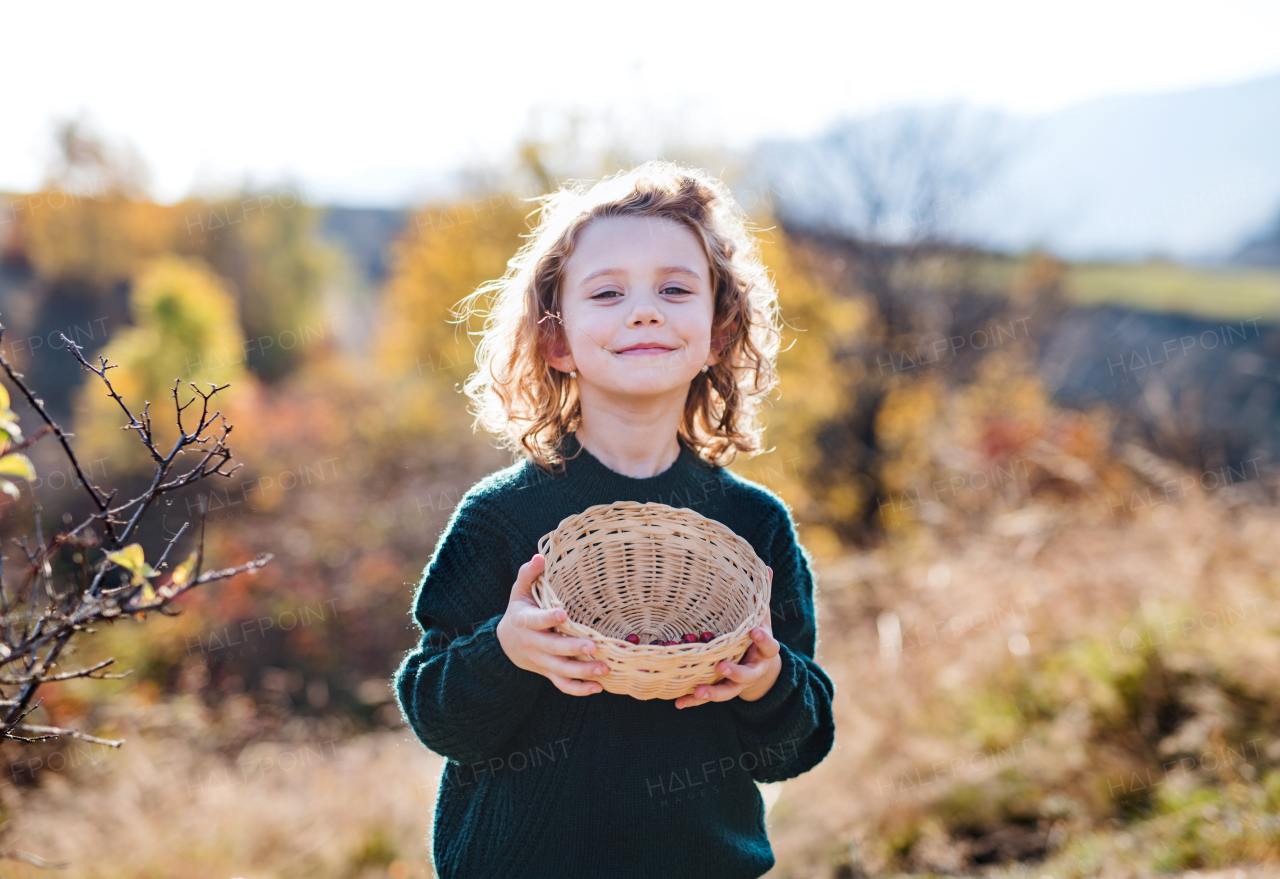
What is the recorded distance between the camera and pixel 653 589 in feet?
6.57

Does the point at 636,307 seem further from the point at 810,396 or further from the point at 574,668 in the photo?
the point at 810,396

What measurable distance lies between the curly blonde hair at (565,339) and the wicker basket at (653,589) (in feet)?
0.81

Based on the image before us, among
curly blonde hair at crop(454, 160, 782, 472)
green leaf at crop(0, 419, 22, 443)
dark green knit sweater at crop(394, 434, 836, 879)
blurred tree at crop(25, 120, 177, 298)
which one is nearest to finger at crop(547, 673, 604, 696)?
dark green knit sweater at crop(394, 434, 836, 879)

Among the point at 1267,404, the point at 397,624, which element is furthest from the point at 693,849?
the point at 1267,404

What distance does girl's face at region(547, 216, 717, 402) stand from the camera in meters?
1.87

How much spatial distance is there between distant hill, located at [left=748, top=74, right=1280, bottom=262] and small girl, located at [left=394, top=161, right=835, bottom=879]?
11.1m

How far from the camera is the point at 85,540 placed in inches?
47.1

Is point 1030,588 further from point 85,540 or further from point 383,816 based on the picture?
point 85,540

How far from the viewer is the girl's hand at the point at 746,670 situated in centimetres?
160

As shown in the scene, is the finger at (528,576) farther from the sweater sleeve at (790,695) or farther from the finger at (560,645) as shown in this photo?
the sweater sleeve at (790,695)

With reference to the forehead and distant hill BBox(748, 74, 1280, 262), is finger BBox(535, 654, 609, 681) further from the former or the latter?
distant hill BBox(748, 74, 1280, 262)

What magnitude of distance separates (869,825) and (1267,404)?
17758 mm

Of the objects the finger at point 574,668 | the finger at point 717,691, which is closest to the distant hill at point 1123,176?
the finger at point 717,691

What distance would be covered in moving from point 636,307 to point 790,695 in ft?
3.07
